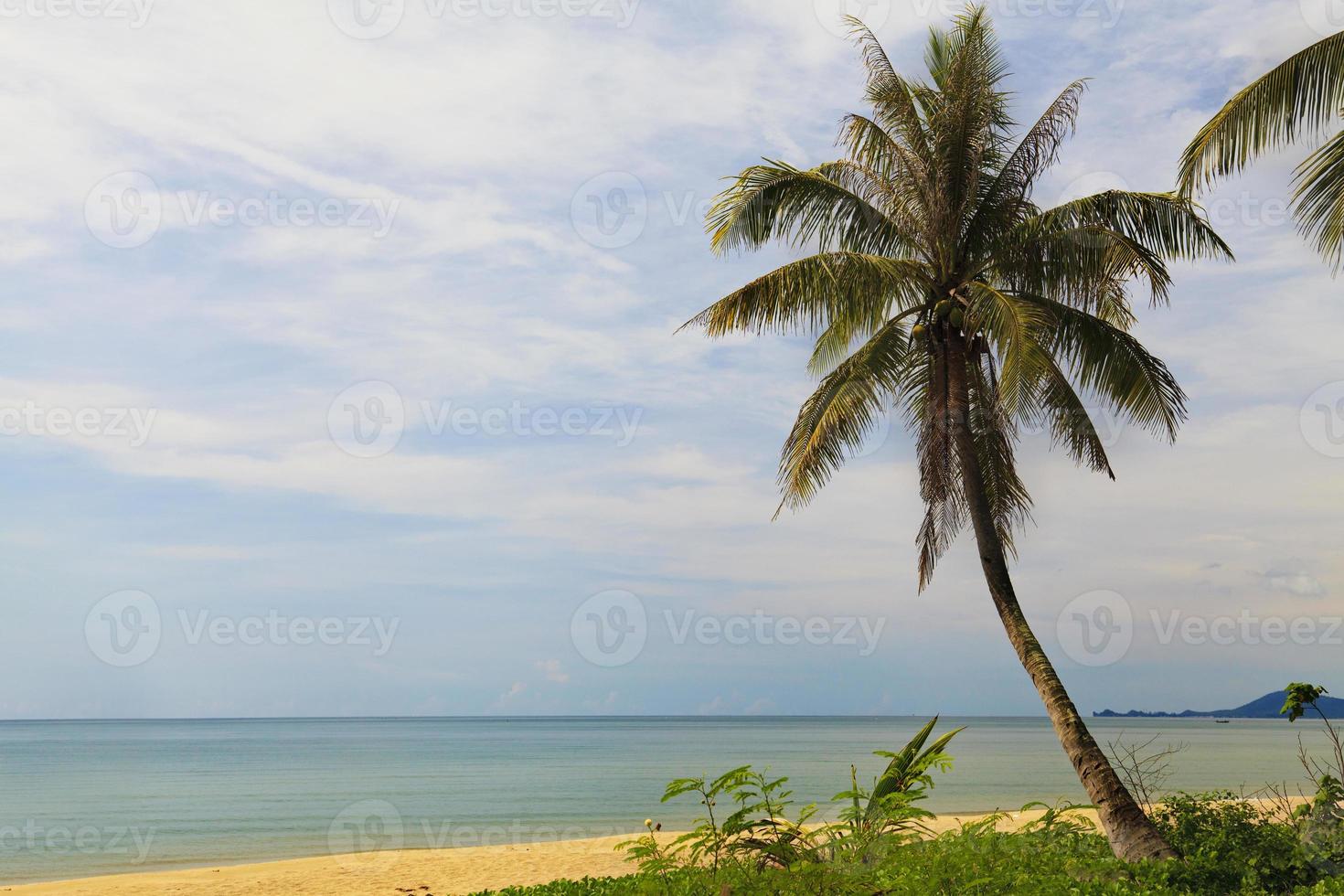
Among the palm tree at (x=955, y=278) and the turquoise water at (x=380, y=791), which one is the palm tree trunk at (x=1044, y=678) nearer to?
the palm tree at (x=955, y=278)

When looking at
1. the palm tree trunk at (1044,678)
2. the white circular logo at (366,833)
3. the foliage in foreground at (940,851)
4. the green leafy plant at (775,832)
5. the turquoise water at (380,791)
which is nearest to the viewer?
the green leafy plant at (775,832)

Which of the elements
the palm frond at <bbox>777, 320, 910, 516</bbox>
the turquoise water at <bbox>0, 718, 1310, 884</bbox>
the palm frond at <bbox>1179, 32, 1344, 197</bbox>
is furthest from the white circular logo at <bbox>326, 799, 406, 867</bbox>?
the palm frond at <bbox>1179, 32, 1344, 197</bbox>

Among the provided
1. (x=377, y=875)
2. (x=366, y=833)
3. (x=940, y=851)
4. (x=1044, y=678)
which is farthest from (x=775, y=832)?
(x=366, y=833)

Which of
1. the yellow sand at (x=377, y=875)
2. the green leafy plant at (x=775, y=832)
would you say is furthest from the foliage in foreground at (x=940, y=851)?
the yellow sand at (x=377, y=875)

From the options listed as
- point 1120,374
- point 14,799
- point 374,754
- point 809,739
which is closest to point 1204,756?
point 809,739

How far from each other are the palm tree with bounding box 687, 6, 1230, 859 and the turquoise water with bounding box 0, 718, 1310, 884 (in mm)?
15670

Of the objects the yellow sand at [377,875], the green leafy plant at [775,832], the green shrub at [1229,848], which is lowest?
the yellow sand at [377,875]

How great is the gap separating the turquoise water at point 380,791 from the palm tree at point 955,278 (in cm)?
1567

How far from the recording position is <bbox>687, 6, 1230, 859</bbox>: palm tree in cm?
1014

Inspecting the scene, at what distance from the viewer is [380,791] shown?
36.2 m

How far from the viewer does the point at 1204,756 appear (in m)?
51.2

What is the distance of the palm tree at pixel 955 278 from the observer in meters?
10.1

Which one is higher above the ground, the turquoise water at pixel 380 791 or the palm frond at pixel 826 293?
the palm frond at pixel 826 293

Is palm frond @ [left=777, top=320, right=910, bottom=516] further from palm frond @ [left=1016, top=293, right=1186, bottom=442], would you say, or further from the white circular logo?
the white circular logo
